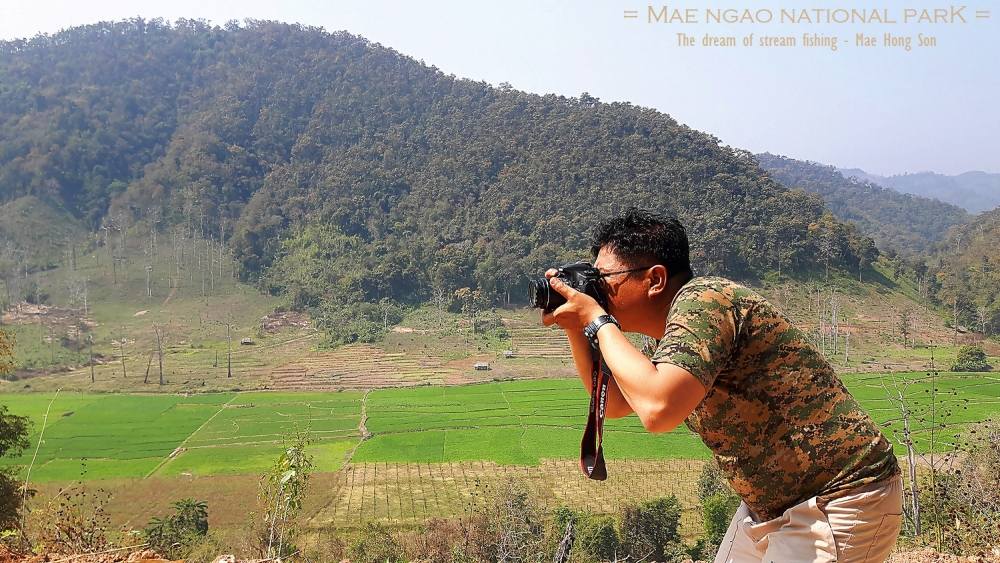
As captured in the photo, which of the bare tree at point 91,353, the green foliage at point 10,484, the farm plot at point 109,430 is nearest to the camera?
the green foliage at point 10,484

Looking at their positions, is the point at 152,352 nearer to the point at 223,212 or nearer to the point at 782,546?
the point at 223,212

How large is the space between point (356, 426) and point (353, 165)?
4820 cm

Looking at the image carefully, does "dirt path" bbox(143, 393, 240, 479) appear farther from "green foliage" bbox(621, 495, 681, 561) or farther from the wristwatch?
the wristwatch

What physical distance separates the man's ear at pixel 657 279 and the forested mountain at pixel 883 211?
82.7 m

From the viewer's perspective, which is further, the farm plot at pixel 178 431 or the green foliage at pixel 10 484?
the farm plot at pixel 178 431

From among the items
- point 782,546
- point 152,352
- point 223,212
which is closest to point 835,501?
point 782,546

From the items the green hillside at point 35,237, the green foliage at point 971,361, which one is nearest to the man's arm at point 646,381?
the green foliage at point 971,361

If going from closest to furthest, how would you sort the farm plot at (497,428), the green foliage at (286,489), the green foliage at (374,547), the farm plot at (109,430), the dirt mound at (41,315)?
1. the green foliage at (286,489)
2. the green foliage at (374,547)
3. the farm plot at (109,430)
4. the farm plot at (497,428)
5. the dirt mound at (41,315)

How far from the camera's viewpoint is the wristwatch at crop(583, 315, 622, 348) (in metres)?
1.45

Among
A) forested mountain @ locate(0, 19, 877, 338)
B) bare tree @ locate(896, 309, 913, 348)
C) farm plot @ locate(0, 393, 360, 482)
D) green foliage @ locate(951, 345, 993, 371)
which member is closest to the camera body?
farm plot @ locate(0, 393, 360, 482)

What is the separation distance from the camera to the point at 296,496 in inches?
139

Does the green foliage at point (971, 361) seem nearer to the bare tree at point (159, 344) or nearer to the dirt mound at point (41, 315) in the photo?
the bare tree at point (159, 344)

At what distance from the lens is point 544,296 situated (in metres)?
1.58

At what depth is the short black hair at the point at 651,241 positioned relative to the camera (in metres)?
1.54
